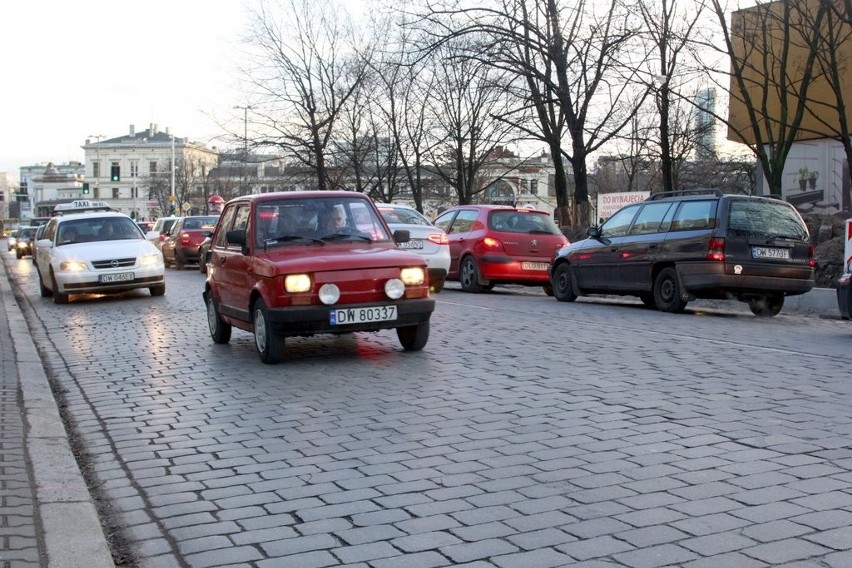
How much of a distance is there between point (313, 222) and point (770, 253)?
6.93 m

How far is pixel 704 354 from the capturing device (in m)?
9.52

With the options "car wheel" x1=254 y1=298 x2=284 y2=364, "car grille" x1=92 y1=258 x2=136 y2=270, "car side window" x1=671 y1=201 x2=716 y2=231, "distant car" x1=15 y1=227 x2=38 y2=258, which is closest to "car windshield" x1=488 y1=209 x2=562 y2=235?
"car side window" x1=671 y1=201 x2=716 y2=231

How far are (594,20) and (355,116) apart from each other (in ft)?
55.0

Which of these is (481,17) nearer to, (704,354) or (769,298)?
(769,298)

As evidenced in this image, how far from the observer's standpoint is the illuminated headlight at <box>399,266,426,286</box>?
9219 millimetres

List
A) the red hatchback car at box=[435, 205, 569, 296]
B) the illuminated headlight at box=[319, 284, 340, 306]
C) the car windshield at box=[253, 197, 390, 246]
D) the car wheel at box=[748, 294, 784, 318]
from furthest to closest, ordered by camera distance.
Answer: the red hatchback car at box=[435, 205, 569, 296], the car wheel at box=[748, 294, 784, 318], the car windshield at box=[253, 197, 390, 246], the illuminated headlight at box=[319, 284, 340, 306]

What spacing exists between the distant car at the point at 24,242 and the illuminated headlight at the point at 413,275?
4194 cm

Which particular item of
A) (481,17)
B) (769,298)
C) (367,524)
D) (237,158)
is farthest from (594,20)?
(367,524)

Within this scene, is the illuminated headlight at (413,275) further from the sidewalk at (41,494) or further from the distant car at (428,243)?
the distant car at (428,243)

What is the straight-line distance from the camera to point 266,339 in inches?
360

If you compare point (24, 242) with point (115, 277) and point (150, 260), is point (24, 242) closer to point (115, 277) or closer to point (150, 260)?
point (150, 260)

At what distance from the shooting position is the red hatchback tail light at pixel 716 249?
44.2 feet

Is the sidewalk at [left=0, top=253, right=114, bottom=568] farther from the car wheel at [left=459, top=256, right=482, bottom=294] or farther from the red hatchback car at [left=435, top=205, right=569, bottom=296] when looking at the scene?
the car wheel at [left=459, top=256, right=482, bottom=294]

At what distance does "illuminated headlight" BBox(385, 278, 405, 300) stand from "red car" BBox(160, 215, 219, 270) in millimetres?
21371
